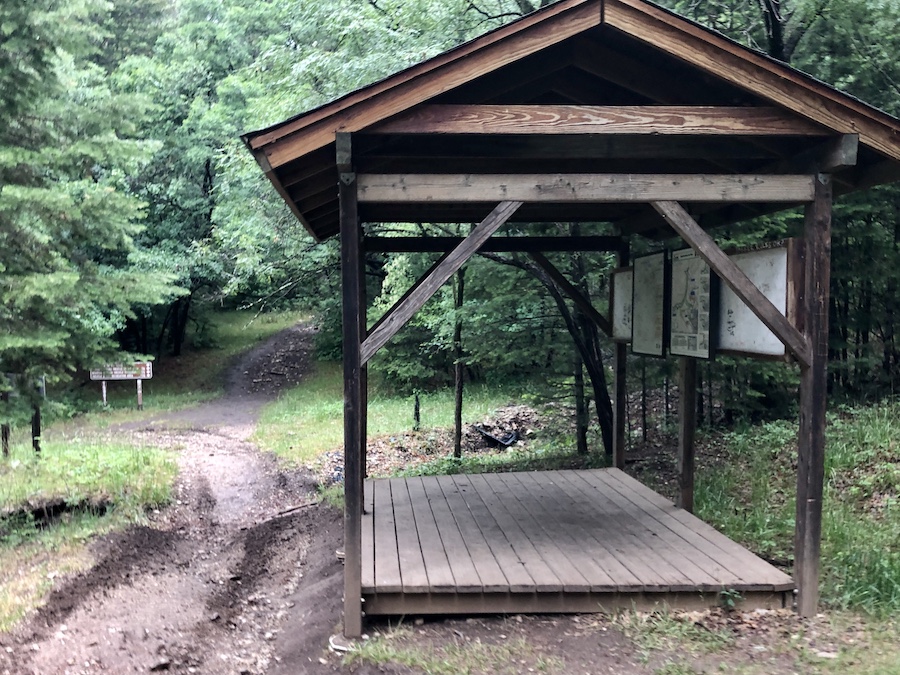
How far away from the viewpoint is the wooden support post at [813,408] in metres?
4.59

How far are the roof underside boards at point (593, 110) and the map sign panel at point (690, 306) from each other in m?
0.71

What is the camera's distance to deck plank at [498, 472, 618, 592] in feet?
15.6

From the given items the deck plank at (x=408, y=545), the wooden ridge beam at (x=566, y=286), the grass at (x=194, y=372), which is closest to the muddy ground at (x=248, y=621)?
the deck plank at (x=408, y=545)

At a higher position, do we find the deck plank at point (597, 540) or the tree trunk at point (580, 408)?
the tree trunk at point (580, 408)

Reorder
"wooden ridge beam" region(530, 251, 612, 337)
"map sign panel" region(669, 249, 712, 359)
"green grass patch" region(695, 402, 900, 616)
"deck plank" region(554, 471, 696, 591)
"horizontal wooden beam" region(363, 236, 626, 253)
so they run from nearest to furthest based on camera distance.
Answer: "deck plank" region(554, 471, 696, 591) → "green grass patch" region(695, 402, 900, 616) → "map sign panel" region(669, 249, 712, 359) → "horizontal wooden beam" region(363, 236, 626, 253) → "wooden ridge beam" region(530, 251, 612, 337)

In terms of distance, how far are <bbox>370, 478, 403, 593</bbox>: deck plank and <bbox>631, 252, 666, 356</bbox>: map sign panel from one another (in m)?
2.85

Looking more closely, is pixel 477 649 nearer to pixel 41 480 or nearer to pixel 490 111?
pixel 490 111

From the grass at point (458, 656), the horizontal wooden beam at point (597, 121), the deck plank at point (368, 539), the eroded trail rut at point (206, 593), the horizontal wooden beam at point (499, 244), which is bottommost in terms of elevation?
the eroded trail rut at point (206, 593)

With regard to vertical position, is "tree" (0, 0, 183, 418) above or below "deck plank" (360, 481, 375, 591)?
above

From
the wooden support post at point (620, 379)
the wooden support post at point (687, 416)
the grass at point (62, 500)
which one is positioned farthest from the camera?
the wooden support post at point (620, 379)

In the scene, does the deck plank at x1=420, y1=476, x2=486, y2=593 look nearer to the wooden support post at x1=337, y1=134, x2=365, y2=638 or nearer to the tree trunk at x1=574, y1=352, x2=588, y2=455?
the wooden support post at x1=337, y1=134, x2=365, y2=638

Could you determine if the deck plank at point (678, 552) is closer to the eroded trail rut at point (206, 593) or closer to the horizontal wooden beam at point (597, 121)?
the eroded trail rut at point (206, 593)

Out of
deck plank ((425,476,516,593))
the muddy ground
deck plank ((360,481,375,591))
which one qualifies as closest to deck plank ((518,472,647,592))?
the muddy ground

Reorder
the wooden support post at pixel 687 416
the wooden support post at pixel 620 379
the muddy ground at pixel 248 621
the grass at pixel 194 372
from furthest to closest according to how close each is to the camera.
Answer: the grass at pixel 194 372
the wooden support post at pixel 620 379
the wooden support post at pixel 687 416
the muddy ground at pixel 248 621
